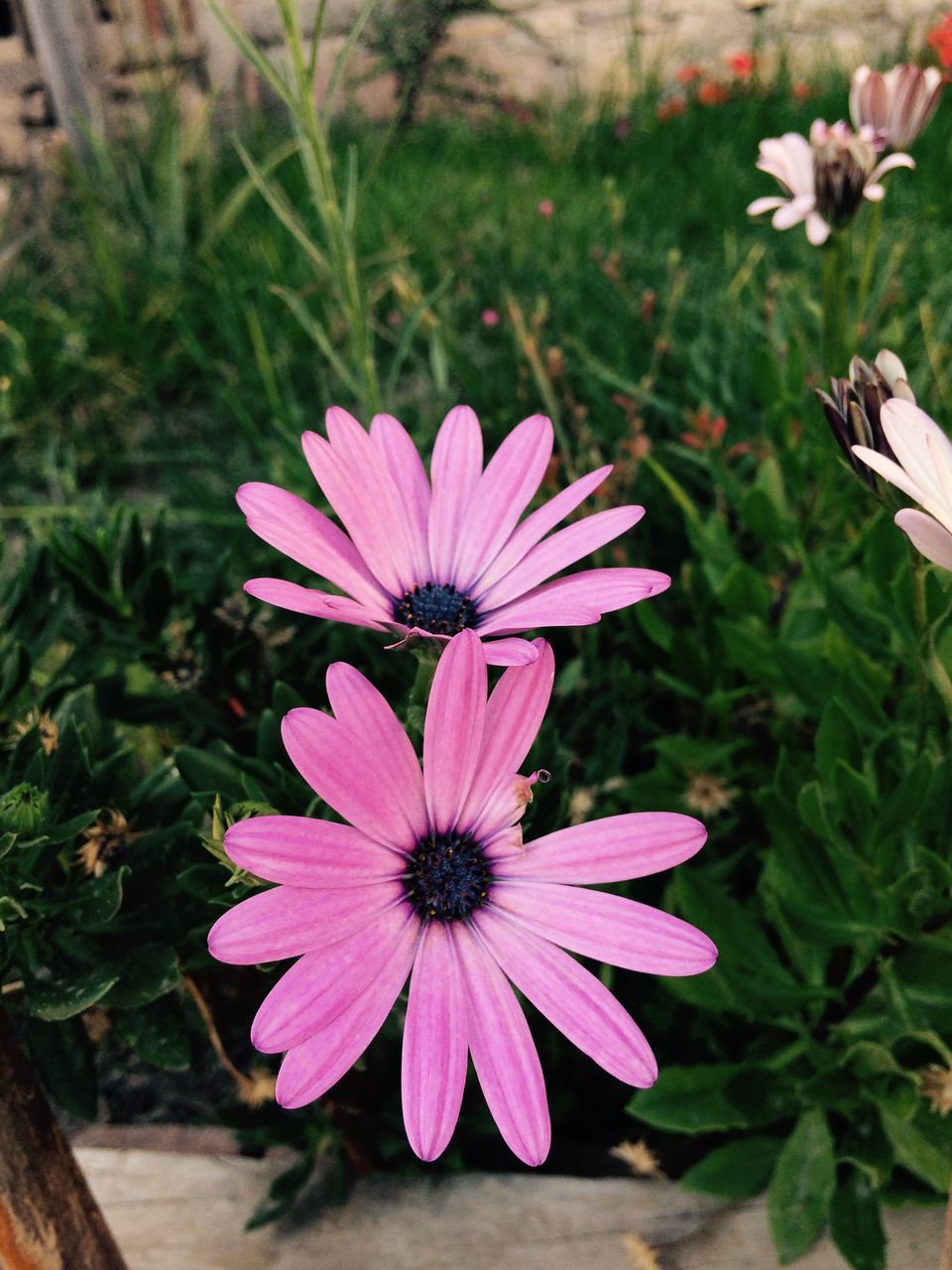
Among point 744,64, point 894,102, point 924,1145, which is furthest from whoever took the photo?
point 744,64

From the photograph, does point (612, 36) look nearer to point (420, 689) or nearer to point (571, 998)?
point (420, 689)

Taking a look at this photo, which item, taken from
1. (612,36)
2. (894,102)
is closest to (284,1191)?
(894,102)

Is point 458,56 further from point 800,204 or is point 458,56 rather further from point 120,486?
point 800,204

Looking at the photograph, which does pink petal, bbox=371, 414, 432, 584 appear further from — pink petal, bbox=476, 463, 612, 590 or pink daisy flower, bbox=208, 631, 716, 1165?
pink daisy flower, bbox=208, 631, 716, 1165

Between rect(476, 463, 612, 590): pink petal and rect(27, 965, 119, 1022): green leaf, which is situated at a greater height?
rect(476, 463, 612, 590): pink petal

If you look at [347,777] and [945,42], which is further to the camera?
[945,42]

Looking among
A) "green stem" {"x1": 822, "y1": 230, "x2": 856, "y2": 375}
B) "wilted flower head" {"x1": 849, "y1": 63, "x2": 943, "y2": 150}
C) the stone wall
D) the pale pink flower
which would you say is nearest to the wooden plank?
the pale pink flower

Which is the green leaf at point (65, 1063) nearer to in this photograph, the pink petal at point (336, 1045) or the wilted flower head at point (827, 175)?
the pink petal at point (336, 1045)
